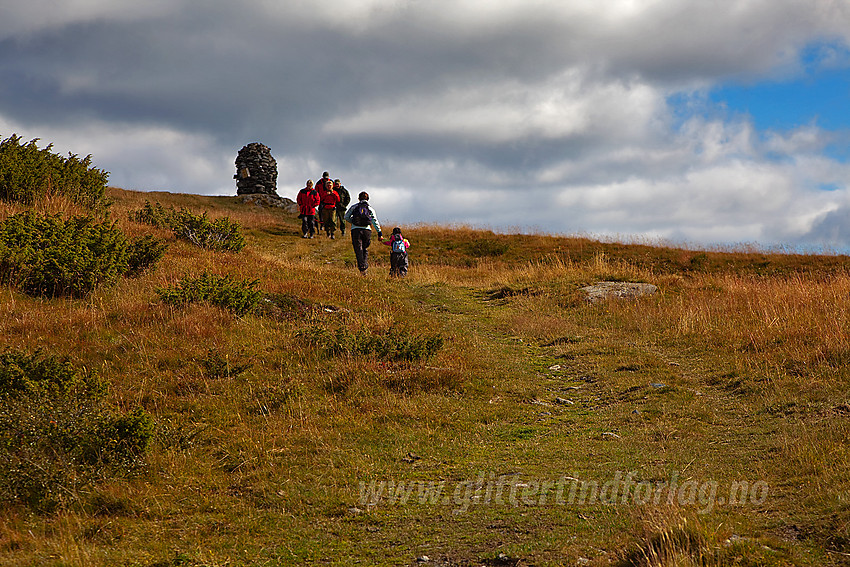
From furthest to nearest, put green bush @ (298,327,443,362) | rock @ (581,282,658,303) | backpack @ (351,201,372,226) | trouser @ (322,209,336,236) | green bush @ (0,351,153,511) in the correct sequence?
trouser @ (322,209,336,236) → backpack @ (351,201,372,226) → rock @ (581,282,658,303) → green bush @ (298,327,443,362) → green bush @ (0,351,153,511)

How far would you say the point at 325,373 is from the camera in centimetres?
982

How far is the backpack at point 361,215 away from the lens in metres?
19.9

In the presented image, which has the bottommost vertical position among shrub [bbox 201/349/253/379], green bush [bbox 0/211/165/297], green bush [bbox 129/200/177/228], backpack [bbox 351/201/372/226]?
shrub [bbox 201/349/253/379]

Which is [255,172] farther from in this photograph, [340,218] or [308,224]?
[308,224]

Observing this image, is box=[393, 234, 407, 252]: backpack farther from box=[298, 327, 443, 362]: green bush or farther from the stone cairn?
the stone cairn

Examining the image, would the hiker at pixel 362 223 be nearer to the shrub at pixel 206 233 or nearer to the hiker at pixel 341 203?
the shrub at pixel 206 233

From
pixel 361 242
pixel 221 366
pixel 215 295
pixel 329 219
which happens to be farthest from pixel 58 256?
pixel 329 219

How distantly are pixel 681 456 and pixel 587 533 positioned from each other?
2.49 m

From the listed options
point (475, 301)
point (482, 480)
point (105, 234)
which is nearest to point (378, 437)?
point (482, 480)

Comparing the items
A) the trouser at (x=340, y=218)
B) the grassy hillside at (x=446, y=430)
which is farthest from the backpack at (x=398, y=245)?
the trouser at (x=340, y=218)

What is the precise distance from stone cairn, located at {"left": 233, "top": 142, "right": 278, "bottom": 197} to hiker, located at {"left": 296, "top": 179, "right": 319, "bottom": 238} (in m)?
18.7

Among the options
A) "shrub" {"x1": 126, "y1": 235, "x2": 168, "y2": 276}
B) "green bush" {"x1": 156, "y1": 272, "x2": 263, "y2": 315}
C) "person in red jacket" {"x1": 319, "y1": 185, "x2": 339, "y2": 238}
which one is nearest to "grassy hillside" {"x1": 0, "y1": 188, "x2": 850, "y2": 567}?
"green bush" {"x1": 156, "y1": 272, "x2": 263, "y2": 315}

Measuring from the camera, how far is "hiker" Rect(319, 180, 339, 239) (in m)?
31.1

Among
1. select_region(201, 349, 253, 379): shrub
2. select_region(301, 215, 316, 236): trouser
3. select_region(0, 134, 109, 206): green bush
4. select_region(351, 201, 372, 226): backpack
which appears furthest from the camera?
select_region(301, 215, 316, 236): trouser
